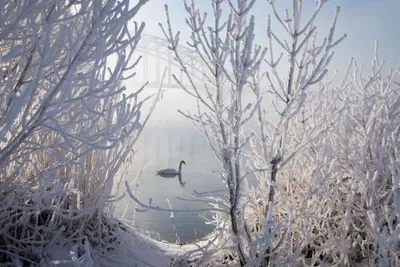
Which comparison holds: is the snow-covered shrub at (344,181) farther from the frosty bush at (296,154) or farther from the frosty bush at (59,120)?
the frosty bush at (59,120)

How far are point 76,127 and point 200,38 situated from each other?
1.19 m

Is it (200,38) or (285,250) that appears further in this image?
(285,250)

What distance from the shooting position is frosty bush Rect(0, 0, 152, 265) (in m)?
1.41

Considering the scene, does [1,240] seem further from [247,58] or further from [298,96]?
[298,96]

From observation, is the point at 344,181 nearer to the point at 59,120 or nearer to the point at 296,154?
the point at 296,154

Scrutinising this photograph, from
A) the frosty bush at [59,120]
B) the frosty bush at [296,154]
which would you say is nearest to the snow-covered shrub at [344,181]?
the frosty bush at [296,154]

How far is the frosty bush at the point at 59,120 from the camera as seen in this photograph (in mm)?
1412

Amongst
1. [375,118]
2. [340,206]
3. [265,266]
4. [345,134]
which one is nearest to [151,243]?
[265,266]

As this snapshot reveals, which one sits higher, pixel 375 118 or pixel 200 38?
pixel 200 38

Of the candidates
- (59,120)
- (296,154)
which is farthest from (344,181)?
(59,120)

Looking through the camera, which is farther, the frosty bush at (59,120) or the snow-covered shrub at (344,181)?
the snow-covered shrub at (344,181)

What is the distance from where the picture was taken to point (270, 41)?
2287 millimetres

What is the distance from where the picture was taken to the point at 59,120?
251 cm

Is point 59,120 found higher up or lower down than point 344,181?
higher up
